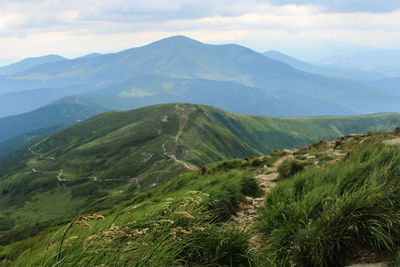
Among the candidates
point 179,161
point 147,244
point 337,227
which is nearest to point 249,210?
point 337,227

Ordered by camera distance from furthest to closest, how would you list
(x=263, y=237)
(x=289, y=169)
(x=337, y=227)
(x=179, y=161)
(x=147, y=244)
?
1. (x=179, y=161)
2. (x=289, y=169)
3. (x=263, y=237)
4. (x=337, y=227)
5. (x=147, y=244)

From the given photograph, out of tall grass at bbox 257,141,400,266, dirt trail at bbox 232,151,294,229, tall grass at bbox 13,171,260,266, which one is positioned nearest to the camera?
tall grass at bbox 13,171,260,266

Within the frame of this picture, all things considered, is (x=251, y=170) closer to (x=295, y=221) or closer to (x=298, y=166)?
(x=298, y=166)

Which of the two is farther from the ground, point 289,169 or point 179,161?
point 289,169

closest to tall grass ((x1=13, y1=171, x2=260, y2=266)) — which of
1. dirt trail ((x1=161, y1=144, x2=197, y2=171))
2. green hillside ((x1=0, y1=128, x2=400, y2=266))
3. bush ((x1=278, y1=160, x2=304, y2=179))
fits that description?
green hillside ((x1=0, y1=128, x2=400, y2=266))

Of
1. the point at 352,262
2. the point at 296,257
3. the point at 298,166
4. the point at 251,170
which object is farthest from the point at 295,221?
the point at 251,170

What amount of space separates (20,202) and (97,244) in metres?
191

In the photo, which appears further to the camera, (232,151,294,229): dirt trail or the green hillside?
(232,151,294,229): dirt trail

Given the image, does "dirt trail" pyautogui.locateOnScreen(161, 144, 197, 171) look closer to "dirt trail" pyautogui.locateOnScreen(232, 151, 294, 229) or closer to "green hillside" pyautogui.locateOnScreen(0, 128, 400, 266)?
"dirt trail" pyautogui.locateOnScreen(232, 151, 294, 229)

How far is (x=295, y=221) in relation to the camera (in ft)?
16.6

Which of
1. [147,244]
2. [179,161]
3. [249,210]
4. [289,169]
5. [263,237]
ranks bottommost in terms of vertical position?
[179,161]

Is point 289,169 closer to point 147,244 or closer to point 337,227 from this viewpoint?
point 337,227

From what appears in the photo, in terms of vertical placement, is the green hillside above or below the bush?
above

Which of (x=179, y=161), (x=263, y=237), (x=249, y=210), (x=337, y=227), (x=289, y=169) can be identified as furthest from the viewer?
(x=179, y=161)
